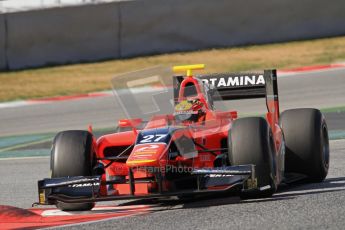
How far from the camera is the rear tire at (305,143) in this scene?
10.1 metres

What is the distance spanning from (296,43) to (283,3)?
1.01 metres

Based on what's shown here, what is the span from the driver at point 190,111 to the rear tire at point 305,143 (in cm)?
89

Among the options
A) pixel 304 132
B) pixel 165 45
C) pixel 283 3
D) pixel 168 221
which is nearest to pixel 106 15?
pixel 165 45

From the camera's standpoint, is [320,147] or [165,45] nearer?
[320,147]

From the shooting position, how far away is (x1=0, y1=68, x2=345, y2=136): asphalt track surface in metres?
18.0

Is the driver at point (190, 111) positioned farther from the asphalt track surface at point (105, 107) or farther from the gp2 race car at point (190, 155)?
Result: the asphalt track surface at point (105, 107)

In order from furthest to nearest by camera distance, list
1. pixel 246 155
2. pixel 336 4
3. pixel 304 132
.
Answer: pixel 336 4, pixel 304 132, pixel 246 155

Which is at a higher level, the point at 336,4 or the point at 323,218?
the point at 336,4

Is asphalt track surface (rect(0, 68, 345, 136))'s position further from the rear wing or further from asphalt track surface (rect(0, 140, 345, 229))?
asphalt track surface (rect(0, 140, 345, 229))

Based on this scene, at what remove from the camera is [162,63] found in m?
22.2

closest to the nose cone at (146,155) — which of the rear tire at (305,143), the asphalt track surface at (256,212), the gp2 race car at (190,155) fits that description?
the gp2 race car at (190,155)

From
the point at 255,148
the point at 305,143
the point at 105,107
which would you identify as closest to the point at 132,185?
the point at 255,148

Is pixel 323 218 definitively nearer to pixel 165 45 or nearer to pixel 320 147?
pixel 320 147

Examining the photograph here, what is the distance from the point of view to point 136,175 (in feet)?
30.7
